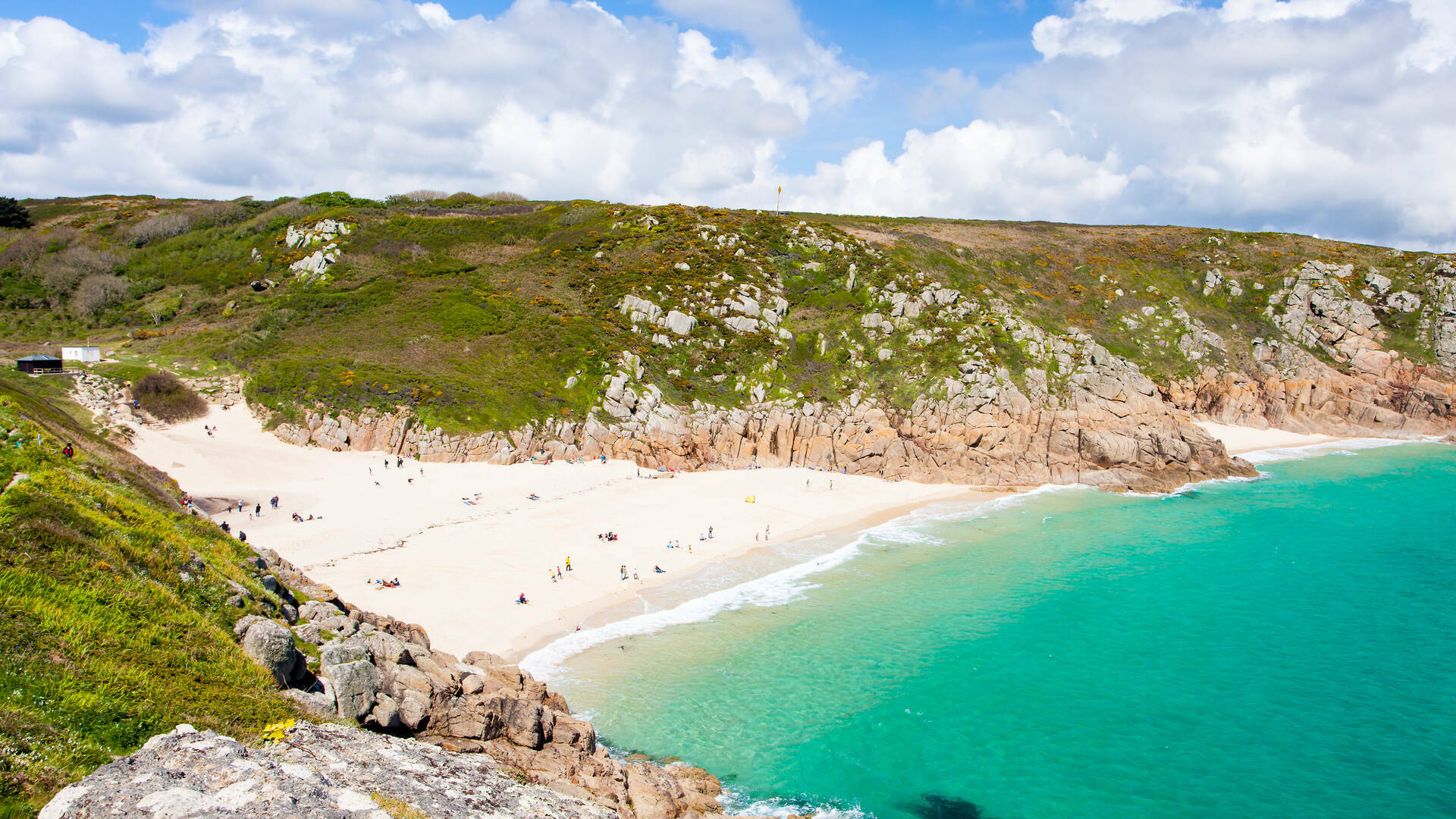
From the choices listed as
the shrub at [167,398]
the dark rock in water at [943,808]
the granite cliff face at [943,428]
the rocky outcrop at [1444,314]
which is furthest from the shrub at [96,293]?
the rocky outcrop at [1444,314]

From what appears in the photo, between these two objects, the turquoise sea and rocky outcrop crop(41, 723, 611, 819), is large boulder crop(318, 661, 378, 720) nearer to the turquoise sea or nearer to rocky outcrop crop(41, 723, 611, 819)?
rocky outcrop crop(41, 723, 611, 819)

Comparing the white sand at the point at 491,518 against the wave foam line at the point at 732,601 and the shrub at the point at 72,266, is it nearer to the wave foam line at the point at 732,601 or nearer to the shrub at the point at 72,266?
the wave foam line at the point at 732,601

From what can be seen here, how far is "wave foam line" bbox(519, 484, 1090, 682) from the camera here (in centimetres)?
2752

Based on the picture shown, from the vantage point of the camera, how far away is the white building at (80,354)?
5075 centimetres

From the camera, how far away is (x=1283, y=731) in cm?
2292

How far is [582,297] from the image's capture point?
72938 millimetres

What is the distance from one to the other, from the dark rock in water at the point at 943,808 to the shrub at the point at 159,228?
338ft

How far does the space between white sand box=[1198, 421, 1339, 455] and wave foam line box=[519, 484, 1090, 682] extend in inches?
1574

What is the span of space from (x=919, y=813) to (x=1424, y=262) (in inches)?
4288

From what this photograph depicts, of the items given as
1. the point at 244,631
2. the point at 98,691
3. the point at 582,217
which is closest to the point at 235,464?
the point at 244,631

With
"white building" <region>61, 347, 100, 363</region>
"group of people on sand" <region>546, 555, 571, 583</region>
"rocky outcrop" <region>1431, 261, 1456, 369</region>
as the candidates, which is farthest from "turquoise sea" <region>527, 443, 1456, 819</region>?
"white building" <region>61, 347, 100, 363</region>

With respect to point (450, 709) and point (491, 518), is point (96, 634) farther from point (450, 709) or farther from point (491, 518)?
point (491, 518)

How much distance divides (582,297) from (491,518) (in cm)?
3681

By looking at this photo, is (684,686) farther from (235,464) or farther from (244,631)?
(235,464)
